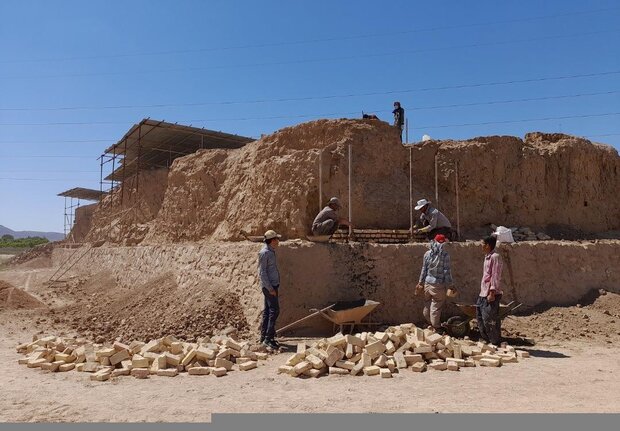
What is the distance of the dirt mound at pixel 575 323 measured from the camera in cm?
831

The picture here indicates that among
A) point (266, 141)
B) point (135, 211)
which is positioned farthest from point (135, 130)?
point (266, 141)

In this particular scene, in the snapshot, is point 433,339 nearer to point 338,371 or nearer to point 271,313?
point 338,371

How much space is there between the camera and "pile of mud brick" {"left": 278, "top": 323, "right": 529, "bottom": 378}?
6070 mm

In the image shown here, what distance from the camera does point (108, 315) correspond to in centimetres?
1045

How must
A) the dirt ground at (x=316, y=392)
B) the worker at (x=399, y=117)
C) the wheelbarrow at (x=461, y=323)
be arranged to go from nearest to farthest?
the dirt ground at (x=316, y=392), the wheelbarrow at (x=461, y=323), the worker at (x=399, y=117)

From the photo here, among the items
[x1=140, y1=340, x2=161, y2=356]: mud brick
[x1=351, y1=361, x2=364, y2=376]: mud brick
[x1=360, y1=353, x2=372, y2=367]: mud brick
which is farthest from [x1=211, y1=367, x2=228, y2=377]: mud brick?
[x1=360, y1=353, x2=372, y2=367]: mud brick

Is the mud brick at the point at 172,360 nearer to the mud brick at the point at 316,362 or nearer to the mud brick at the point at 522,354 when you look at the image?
the mud brick at the point at 316,362

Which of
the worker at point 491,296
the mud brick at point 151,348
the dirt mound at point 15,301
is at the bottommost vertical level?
the dirt mound at point 15,301

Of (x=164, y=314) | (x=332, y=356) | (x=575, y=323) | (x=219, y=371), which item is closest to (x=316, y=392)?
(x=332, y=356)

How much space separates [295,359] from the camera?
245 inches

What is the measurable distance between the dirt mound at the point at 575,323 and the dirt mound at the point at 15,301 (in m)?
11.9

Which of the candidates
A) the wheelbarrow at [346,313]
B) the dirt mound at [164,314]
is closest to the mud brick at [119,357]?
the dirt mound at [164,314]

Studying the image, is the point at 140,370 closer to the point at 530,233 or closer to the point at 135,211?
the point at 530,233

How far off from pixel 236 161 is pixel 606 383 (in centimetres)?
1237
